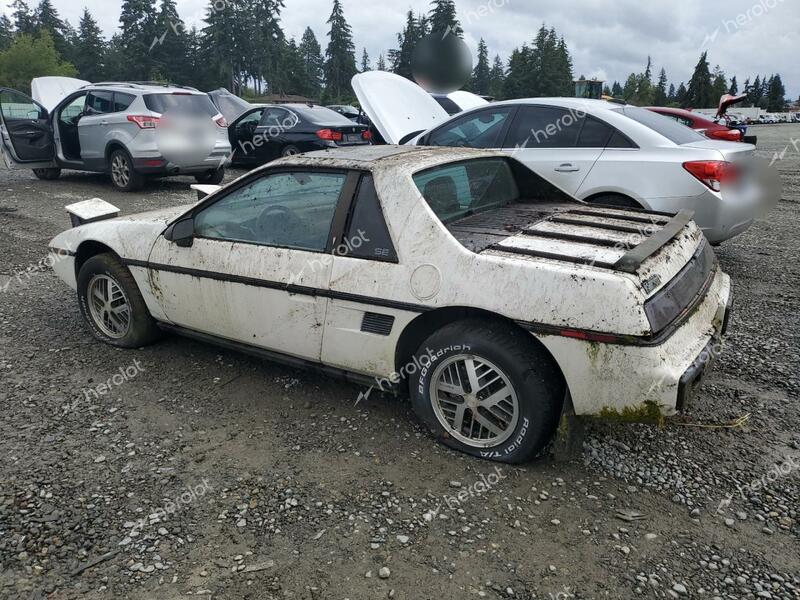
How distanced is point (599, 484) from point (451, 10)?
27.1 metres

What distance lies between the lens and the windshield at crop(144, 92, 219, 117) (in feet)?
32.5

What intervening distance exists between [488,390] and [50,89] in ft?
57.9

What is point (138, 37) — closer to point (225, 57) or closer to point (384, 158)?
point (225, 57)

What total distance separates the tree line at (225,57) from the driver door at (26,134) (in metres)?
40.6

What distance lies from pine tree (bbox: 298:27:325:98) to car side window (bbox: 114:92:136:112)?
6853cm

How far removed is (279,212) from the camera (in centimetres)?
344

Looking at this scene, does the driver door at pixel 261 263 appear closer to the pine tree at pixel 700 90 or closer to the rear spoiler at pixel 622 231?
the rear spoiler at pixel 622 231

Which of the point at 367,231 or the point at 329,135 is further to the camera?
the point at 329,135

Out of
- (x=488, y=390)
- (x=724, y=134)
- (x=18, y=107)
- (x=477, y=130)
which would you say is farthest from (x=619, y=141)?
(x=18, y=107)

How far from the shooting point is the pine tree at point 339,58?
6500cm

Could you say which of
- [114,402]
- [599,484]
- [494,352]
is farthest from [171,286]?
[599,484]

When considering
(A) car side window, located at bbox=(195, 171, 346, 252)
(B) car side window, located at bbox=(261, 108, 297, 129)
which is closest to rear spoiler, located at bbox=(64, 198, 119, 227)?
(A) car side window, located at bbox=(195, 171, 346, 252)

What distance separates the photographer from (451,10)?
26.1 metres

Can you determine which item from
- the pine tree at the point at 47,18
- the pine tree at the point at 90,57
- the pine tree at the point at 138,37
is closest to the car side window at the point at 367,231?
the pine tree at the point at 138,37
